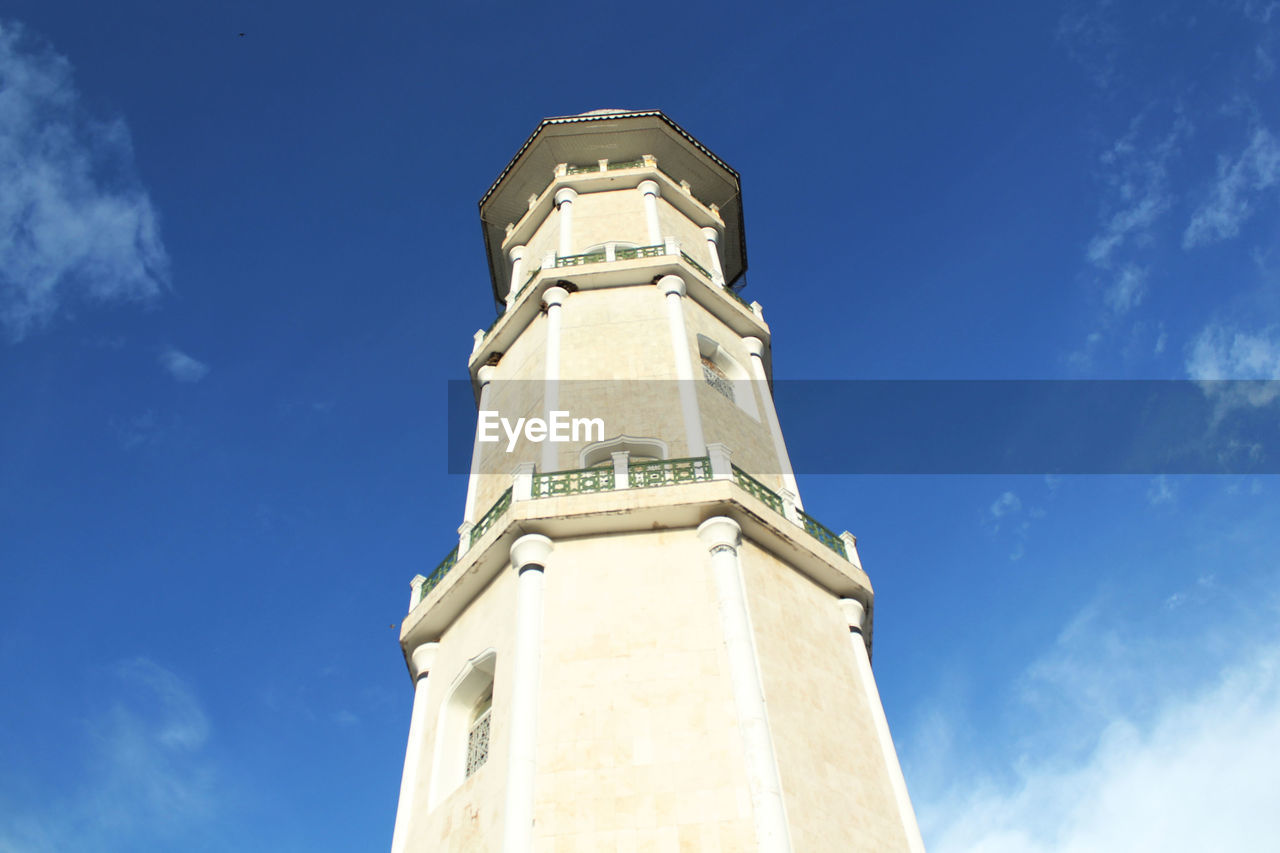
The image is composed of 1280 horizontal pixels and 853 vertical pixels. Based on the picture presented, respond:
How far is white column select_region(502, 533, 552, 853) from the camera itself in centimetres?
1398

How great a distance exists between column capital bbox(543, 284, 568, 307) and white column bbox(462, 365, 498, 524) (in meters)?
2.36

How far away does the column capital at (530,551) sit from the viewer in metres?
17.6

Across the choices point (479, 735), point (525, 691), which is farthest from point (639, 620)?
point (479, 735)

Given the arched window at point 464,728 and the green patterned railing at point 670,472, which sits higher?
the green patterned railing at point 670,472

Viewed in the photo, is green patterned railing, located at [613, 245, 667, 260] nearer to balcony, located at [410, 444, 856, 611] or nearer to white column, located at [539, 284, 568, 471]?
white column, located at [539, 284, 568, 471]

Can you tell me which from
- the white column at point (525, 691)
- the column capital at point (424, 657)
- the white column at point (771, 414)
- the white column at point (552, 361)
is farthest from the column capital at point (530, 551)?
the white column at point (771, 414)

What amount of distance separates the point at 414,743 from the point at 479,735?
1.38 meters

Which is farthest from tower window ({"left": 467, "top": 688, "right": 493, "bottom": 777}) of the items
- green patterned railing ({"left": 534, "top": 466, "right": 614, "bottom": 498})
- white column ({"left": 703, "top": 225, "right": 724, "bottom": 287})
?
white column ({"left": 703, "top": 225, "right": 724, "bottom": 287})

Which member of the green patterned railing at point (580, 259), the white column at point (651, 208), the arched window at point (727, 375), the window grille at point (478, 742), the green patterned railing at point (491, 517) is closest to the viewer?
the window grille at point (478, 742)

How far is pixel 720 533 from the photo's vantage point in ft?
57.4

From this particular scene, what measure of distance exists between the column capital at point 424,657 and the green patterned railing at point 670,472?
4982 mm

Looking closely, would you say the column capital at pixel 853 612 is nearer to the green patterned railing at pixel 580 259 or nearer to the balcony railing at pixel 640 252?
the balcony railing at pixel 640 252

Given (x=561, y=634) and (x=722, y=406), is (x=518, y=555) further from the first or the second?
(x=722, y=406)

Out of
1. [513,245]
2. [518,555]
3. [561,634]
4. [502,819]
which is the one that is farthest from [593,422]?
[513,245]
